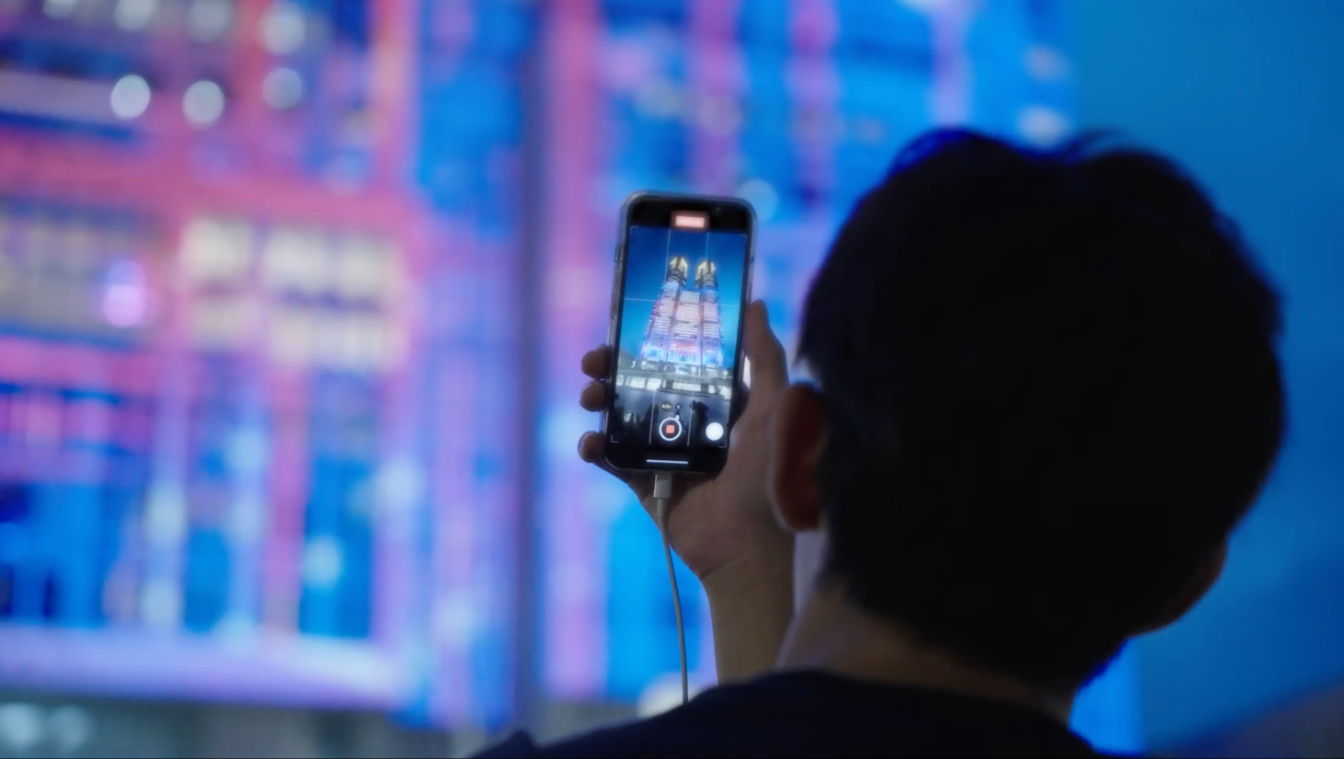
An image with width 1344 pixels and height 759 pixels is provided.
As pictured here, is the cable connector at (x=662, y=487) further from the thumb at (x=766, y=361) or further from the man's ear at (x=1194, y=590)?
the man's ear at (x=1194, y=590)

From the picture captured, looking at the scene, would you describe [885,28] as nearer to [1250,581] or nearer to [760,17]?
[760,17]

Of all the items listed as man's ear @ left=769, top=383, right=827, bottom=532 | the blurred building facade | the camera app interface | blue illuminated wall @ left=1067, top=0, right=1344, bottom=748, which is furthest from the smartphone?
the blurred building facade

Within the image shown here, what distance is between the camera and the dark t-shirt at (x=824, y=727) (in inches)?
13.8

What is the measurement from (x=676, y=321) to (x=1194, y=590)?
36 cm

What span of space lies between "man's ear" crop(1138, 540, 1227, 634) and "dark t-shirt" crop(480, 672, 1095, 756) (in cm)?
→ 7

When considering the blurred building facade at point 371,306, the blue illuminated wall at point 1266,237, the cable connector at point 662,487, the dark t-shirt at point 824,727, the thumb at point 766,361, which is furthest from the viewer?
the blurred building facade at point 371,306

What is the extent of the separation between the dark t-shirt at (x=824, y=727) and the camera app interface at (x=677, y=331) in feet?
1.08

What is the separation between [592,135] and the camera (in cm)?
368

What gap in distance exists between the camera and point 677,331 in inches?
28.0

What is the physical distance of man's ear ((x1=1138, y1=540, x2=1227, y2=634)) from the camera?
42 cm

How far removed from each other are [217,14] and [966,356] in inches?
133

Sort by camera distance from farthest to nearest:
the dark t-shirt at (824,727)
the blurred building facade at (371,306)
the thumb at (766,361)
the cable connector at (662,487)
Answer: the blurred building facade at (371,306) < the cable connector at (662,487) < the thumb at (766,361) < the dark t-shirt at (824,727)

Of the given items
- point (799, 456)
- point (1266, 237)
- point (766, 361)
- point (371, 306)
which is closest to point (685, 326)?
point (766, 361)

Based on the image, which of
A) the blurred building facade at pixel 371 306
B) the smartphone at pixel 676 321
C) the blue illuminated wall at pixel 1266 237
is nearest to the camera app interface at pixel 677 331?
the smartphone at pixel 676 321
